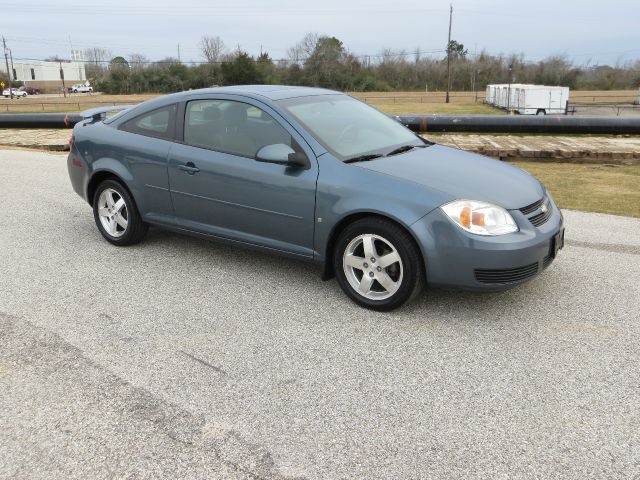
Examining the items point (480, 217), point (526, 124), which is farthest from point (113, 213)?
point (526, 124)

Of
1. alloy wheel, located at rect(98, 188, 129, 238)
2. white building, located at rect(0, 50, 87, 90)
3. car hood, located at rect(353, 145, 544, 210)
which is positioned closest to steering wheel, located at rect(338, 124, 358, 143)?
car hood, located at rect(353, 145, 544, 210)

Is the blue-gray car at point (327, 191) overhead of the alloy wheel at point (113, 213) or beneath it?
overhead

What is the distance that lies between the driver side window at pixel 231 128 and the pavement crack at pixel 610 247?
10.4 feet

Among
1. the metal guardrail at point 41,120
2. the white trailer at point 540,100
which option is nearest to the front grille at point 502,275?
the metal guardrail at point 41,120

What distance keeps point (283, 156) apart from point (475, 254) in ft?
5.08

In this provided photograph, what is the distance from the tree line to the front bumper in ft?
213

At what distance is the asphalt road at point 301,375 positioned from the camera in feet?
8.55

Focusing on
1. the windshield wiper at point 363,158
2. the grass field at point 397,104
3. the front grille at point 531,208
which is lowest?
the grass field at point 397,104

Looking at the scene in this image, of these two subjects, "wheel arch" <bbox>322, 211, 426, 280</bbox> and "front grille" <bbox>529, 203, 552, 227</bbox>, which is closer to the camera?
"wheel arch" <bbox>322, 211, 426, 280</bbox>

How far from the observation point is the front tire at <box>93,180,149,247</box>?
5.48 meters

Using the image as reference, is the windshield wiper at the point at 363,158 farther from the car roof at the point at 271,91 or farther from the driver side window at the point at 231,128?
the car roof at the point at 271,91

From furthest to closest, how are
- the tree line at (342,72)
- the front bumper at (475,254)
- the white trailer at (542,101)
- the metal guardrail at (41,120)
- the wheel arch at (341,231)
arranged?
the tree line at (342,72) < the white trailer at (542,101) < the metal guardrail at (41,120) < the wheel arch at (341,231) < the front bumper at (475,254)

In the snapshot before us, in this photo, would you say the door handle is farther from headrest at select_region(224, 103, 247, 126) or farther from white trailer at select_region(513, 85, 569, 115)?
white trailer at select_region(513, 85, 569, 115)

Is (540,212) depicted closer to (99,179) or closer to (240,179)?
(240,179)
